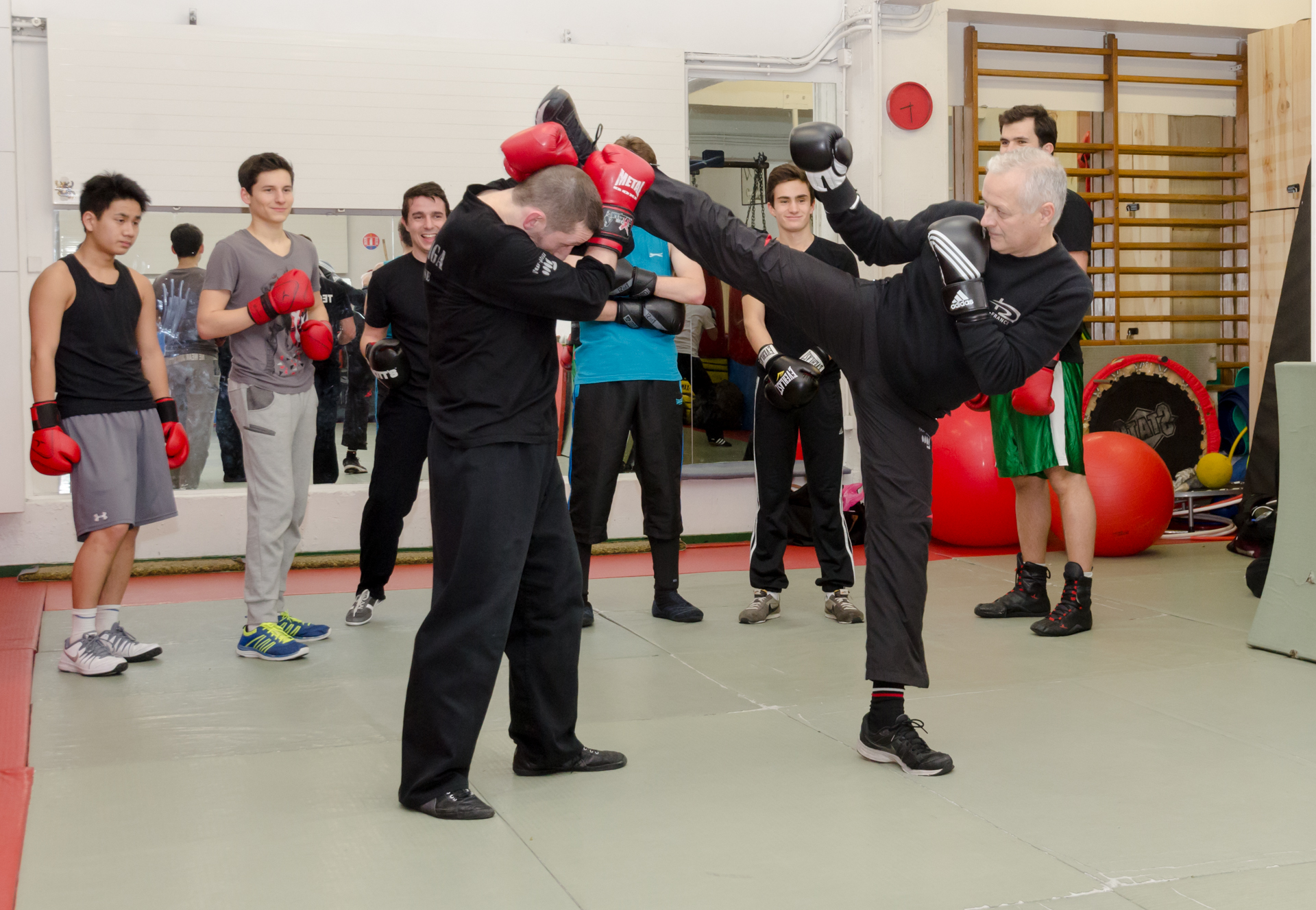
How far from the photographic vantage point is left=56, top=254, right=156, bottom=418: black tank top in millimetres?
3840

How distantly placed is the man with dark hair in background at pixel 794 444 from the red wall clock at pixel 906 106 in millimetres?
2315

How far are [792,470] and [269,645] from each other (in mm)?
2063

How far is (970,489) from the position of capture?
5.87 metres

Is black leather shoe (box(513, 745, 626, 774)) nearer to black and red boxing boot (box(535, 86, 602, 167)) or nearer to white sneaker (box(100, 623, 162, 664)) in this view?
black and red boxing boot (box(535, 86, 602, 167))

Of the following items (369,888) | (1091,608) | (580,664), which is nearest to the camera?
(369,888)

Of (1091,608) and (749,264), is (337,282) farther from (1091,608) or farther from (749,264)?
(1091,608)

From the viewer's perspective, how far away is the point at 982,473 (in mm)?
5852

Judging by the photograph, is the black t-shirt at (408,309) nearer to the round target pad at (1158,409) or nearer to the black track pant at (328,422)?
the black track pant at (328,422)

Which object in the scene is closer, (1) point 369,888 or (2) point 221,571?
(1) point 369,888

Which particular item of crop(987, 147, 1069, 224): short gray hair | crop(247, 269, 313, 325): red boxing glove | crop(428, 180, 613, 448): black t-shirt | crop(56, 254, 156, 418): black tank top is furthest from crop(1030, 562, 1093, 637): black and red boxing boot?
crop(56, 254, 156, 418): black tank top

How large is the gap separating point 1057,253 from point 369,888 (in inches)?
90.3

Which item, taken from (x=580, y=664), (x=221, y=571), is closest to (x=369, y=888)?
(x=580, y=664)

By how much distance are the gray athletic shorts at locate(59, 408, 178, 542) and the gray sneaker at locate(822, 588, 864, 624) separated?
101 inches

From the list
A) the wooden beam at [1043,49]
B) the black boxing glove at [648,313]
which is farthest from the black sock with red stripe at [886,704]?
the wooden beam at [1043,49]
